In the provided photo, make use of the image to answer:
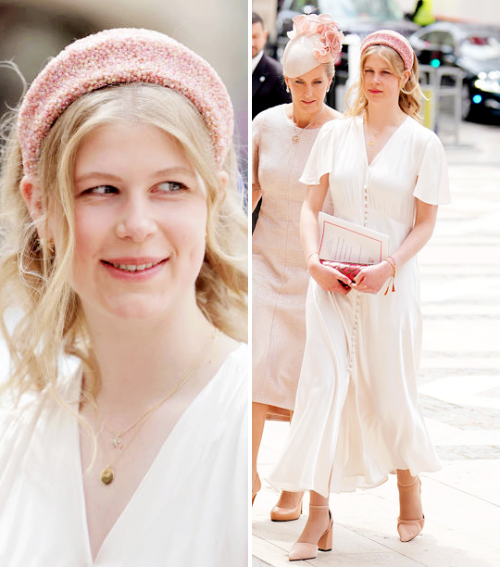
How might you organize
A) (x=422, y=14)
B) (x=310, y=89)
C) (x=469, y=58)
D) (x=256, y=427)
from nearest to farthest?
(x=310, y=89)
(x=256, y=427)
(x=469, y=58)
(x=422, y=14)

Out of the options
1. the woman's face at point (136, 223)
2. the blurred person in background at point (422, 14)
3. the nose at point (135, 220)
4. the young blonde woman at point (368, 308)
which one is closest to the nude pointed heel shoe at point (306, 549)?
the young blonde woman at point (368, 308)

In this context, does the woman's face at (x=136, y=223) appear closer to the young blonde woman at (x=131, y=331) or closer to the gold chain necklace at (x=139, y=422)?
the young blonde woman at (x=131, y=331)

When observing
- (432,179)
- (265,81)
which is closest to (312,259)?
(432,179)

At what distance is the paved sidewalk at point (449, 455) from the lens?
4039mm

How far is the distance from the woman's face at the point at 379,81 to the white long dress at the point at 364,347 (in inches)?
4.2

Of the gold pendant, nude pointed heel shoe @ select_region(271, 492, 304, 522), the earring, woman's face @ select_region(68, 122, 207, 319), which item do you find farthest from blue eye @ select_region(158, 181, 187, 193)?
nude pointed heel shoe @ select_region(271, 492, 304, 522)

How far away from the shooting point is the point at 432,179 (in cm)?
383

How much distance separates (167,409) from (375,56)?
1.79 m

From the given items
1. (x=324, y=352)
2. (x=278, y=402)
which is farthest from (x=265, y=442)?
(x=324, y=352)

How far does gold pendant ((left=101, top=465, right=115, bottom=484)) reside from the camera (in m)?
2.56

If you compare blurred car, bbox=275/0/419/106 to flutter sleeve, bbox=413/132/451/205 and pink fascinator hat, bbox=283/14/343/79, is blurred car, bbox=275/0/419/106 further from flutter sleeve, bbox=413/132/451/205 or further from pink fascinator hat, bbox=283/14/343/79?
flutter sleeve, bbox=413/132/451/205

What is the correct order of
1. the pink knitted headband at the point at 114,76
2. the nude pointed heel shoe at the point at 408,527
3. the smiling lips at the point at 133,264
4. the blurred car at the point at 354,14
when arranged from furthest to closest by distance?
the blurred car at the point at 354,14 → the nude pointed heel shoe at the point at 408,527 → the smiling lips at the point at 133,264 → the pink knitted headband at the point at 114,76

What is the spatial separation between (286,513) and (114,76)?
7.66ft

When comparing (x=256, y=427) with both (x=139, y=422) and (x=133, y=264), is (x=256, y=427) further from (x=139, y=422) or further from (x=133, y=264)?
(x=133, y=264)
